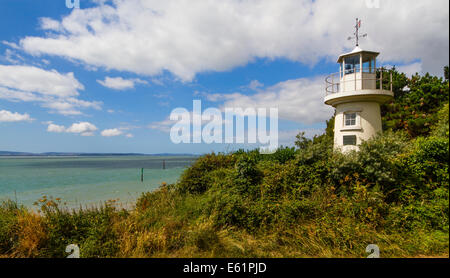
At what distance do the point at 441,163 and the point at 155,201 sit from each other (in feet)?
24.3

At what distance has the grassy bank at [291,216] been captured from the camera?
4.00 m

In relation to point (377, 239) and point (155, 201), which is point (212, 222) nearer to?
point (155, 201)

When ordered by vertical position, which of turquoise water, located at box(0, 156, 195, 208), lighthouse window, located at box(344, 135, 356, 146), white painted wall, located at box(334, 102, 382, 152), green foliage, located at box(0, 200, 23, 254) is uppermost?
white painted wall, located at box(334, 102, 382, 152)

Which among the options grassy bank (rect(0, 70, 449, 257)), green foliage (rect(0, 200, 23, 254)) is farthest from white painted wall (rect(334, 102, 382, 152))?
green foliage (rect(0, 200, 23, 254))

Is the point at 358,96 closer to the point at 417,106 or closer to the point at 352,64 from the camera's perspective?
the point at 352,64

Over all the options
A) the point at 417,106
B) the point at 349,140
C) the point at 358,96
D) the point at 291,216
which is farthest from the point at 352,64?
the point at 291,216

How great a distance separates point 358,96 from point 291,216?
6901 millimetres

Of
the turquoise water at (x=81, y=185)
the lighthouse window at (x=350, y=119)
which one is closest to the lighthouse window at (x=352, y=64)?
the lighthouse window at (x=350, y=119)

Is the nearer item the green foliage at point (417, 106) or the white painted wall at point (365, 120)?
the white painted wall at point (365, 120)

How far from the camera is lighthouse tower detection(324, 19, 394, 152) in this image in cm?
887

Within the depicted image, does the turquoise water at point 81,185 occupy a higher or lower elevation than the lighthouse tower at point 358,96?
lower

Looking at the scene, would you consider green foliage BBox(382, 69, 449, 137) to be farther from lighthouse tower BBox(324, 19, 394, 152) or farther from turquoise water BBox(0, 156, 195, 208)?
turquoise water BBox(0, 156, 195, 208)

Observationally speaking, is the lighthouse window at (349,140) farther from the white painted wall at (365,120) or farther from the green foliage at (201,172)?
the green foliage at (201,172)
